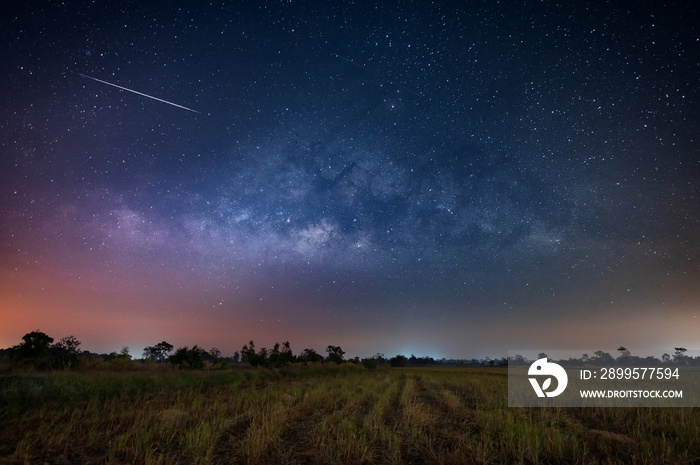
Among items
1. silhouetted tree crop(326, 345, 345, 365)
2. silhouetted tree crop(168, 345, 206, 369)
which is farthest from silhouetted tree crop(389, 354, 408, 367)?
silhouetted tree crop(168, 345, 206, 369)

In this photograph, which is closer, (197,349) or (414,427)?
(414,427)

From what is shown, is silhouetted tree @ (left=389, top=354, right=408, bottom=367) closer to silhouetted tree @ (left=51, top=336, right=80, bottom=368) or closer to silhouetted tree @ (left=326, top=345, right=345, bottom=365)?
silhouetted tree @ (left=326, top=345, right=345, bottom=365)

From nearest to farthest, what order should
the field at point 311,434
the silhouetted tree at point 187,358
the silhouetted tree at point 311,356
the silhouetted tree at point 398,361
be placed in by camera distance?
the field at point 311,434 → the silhouetted tree at point 187,358 → the silhouetted tree at point 311,356 → the silhouetted tree at point 398,361

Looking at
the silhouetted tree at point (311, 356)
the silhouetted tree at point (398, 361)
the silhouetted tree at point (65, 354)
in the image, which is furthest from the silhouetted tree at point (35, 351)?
the silhouetted tree at point (398, 361)

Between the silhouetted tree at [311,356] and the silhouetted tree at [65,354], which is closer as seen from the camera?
the silhouetted tree at [65,354]

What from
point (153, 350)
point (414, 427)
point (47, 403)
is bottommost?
point (153, 350)

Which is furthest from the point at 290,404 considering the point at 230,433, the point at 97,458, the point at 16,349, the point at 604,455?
the point at 16,349

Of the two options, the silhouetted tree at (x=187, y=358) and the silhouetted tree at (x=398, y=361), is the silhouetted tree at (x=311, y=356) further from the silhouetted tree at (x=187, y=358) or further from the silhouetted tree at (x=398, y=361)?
the silhouetted tree at (x=398, y=361)

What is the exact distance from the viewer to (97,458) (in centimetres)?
655

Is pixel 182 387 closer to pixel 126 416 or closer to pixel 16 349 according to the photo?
pixel 126 416

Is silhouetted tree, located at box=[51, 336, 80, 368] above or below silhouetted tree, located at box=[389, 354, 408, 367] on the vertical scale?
above

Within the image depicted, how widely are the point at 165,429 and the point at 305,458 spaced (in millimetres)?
3989

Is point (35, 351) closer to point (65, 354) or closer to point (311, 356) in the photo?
point (65, 354)

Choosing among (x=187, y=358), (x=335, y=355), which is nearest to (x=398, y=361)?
(x=335, y=355)
